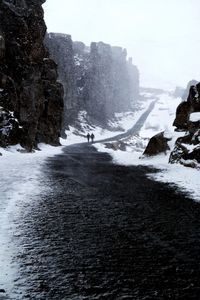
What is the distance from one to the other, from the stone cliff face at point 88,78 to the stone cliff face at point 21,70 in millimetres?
49720

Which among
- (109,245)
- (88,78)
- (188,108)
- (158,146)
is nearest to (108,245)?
(109,245)

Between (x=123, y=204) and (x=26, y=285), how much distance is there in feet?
21.0

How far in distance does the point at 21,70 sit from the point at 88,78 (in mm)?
83789

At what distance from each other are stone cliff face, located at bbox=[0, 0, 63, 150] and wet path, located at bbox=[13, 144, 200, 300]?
16081 millimetres

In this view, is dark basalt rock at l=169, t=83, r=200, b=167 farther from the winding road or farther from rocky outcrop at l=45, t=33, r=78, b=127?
rocky outcrop at l=45, t=33, r=78, b=127

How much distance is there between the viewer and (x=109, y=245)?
7961 millimetres

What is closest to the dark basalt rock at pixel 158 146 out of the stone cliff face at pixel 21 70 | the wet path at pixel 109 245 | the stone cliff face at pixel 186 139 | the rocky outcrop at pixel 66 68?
the stone cliff face at pixel 186 139

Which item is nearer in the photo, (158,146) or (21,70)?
(158,146)

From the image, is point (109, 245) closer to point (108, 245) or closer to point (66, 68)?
point (108, 245)

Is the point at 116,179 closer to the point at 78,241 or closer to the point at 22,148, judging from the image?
the point at 78,241

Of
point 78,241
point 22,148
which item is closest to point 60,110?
point 22,148

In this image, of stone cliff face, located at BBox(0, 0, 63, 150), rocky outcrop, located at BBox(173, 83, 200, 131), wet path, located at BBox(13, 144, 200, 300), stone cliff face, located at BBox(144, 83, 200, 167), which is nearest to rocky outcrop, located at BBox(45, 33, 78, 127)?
stone cliff face, located at BBox(0, 0, 63, 150)

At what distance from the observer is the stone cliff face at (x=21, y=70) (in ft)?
95.7

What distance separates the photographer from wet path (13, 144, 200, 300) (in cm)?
585
